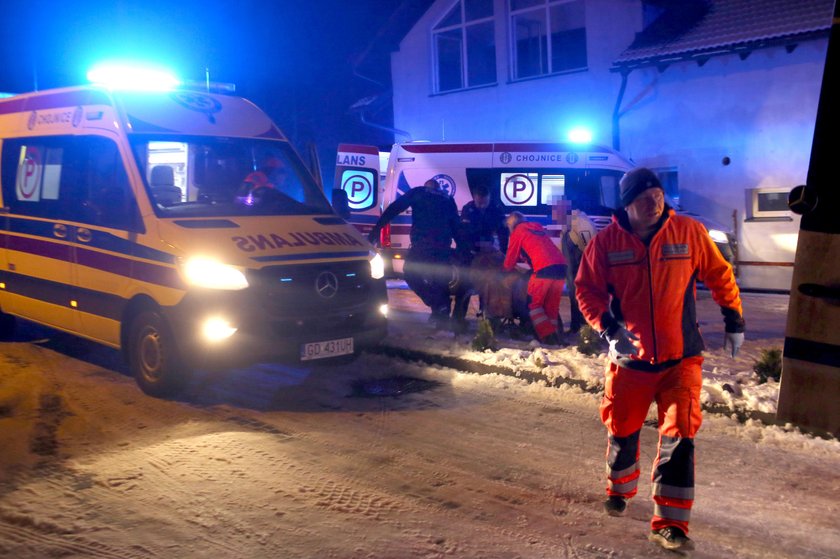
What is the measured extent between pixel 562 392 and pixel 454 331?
2.79 m

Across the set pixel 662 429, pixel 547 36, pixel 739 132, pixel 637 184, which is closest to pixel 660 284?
pixel 637 184

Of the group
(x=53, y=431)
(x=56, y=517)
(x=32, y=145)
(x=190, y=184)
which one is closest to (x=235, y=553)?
(x=56, y=517)

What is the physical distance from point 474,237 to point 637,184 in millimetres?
5778

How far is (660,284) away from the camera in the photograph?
14.1ft

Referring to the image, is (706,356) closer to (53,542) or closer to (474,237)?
(474,237)

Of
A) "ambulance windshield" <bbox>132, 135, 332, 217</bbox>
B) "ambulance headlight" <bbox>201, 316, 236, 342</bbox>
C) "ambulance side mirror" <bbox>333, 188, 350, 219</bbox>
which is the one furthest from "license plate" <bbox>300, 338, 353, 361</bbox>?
"ambulance side mirror" <bbox>333, 188, 350, 219</bbox>

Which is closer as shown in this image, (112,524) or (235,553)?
(235,553)

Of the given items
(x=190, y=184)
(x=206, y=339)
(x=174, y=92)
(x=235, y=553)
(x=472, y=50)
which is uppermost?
(x=472, y=50)

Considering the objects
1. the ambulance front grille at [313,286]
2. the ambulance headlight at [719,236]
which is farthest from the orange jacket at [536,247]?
the ambulance headlight at [719,236]

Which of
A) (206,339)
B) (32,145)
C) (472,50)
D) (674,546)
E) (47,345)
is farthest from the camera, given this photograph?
(472,50)

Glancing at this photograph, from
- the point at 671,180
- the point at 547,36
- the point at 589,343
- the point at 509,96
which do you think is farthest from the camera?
the point at 509,96

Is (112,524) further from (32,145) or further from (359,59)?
(359,59)

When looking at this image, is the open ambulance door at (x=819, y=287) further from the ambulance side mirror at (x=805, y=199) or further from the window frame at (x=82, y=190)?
the window frame at (x=82, y=190)

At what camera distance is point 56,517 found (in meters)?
4.63
